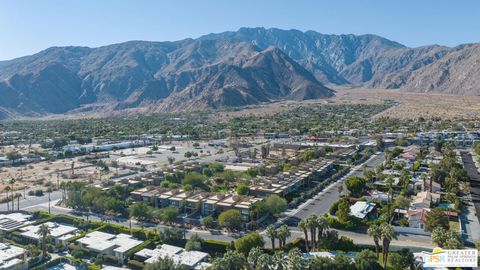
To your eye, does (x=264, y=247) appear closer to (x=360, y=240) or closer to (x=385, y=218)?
(x=360, y=240)

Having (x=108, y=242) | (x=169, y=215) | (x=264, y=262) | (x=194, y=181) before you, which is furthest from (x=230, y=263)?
(x=194, y=181)

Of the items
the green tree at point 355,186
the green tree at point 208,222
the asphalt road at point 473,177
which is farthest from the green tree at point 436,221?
the green tree at point 208,222

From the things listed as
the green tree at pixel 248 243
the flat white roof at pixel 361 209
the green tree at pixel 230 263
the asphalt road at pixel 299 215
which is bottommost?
the asphalt road at pixel 299 215

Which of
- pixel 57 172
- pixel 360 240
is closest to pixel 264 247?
pixel 360 240

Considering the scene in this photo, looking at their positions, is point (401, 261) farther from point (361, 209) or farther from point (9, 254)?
point (9, 254)

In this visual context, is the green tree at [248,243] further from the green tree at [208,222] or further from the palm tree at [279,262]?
the green tree at [208,222]

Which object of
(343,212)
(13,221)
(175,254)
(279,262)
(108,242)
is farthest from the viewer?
(13,221)
